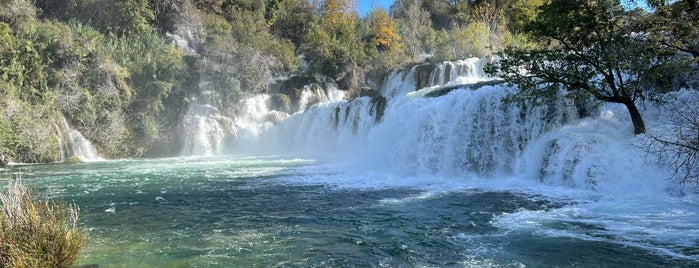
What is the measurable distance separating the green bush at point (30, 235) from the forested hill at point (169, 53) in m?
11.0

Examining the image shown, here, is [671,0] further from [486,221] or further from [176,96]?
[176,96]

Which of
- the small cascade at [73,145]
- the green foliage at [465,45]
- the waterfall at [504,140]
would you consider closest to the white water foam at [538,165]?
the waterfall at [504,140]

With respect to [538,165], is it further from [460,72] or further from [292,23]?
[292,23]

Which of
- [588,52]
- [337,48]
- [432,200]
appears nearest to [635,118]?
[588,52]

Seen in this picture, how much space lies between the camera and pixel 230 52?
3353 centimetres

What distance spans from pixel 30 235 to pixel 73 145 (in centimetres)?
2323

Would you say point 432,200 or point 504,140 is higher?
point 504,140

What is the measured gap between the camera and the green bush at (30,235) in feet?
15.6

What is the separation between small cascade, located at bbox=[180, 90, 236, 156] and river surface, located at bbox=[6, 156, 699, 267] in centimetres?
1581

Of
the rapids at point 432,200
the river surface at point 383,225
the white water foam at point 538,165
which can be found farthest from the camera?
the white water foam at point 538,165

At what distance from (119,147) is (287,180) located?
1688 centimetres

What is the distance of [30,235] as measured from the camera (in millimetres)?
5008

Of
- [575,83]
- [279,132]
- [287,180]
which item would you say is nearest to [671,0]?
[575,83]

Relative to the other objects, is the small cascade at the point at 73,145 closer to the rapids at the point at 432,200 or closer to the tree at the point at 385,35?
the rapids at the point at 432,200
